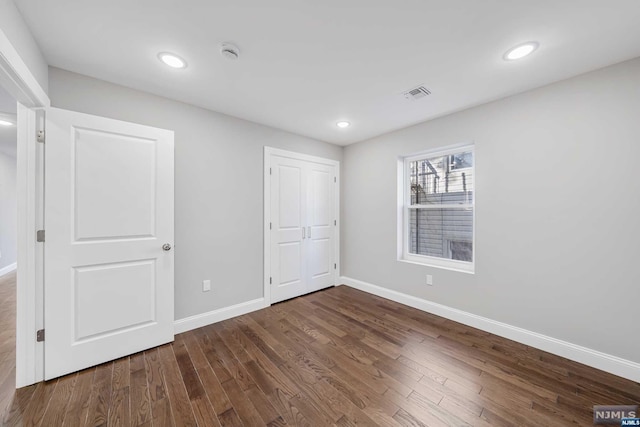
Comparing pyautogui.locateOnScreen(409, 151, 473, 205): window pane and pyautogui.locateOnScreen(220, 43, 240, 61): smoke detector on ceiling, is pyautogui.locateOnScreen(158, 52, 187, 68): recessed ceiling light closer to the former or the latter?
pyautogui.locateOnScreen(220, 43, 240, 61): smoke detector on ceiling

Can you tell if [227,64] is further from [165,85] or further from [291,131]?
[291,131]

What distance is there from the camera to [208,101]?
254 centimetres

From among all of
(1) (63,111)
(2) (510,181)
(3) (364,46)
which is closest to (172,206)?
(1) (63,111)

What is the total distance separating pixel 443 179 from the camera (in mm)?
3143

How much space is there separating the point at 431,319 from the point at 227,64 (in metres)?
3.35

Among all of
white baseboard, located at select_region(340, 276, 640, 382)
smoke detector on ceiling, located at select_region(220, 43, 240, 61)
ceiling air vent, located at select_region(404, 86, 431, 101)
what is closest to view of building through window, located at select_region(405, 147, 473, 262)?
white baseboard, located at select_region(340, 276, 640, 382)

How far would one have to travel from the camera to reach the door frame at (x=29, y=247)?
171cm

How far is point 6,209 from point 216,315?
5870 millimetres

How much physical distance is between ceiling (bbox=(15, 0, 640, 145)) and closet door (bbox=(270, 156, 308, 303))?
115 centimetres

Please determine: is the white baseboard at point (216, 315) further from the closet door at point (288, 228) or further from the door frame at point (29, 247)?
the door frame at point (29, 247)

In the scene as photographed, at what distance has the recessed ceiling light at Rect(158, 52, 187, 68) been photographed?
5.96ft

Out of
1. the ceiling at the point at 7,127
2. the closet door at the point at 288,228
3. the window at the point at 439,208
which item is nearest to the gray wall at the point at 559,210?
the window at the point at 439,208

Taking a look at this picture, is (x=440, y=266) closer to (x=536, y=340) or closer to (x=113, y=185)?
(x=536, y=340)

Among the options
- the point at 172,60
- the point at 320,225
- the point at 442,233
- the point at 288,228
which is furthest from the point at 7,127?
the point at 442,233
